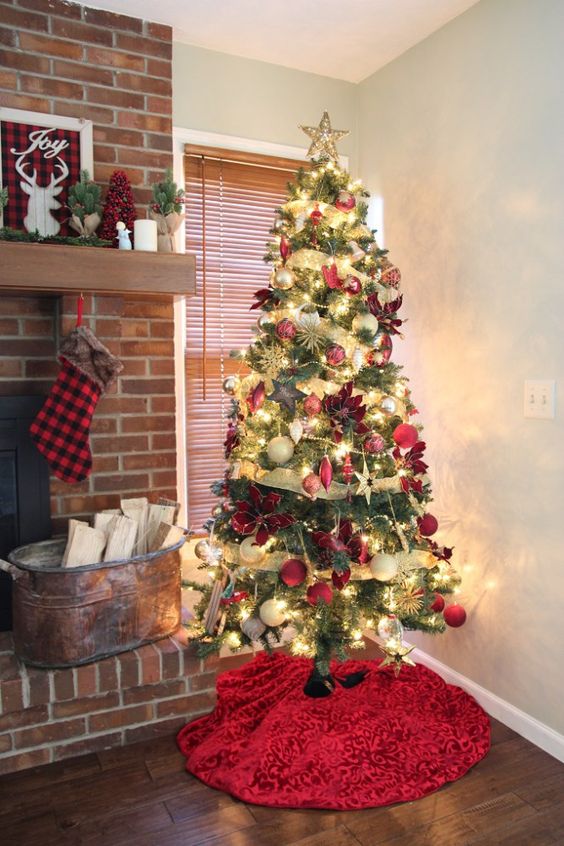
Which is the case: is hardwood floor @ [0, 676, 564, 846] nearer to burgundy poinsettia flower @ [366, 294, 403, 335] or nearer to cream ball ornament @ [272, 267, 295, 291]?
burgundy poinsettia flower @ [366, 294, 403, 335]

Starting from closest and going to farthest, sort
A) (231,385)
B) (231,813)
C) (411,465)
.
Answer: (231,813) → (411,465) → (231,385)

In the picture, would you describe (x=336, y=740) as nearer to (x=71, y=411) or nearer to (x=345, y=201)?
(x=71, y=411)

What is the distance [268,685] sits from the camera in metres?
2.43

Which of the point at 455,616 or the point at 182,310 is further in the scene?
the point at 182,310

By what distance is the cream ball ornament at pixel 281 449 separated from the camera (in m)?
2.01

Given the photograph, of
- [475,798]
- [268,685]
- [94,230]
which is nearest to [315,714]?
[268,685]

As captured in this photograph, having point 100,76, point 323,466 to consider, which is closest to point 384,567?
point 323,466

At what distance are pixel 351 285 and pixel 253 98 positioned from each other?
1.27m

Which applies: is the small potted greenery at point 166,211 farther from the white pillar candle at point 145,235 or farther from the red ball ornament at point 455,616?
the red ball ornament at point 455,616

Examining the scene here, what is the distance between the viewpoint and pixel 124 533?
2230mm

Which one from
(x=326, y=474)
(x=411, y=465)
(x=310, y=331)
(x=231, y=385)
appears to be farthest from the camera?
(x=231, y=385)

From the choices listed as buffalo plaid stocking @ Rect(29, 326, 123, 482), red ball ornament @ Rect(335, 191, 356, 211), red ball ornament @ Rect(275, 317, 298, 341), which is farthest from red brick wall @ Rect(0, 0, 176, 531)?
red ball ornament @ Rect(335, 191, 356, 211)

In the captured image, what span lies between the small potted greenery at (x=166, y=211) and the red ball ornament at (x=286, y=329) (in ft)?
1.85

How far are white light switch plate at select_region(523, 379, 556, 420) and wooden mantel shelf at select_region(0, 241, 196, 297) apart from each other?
1.19 meters
